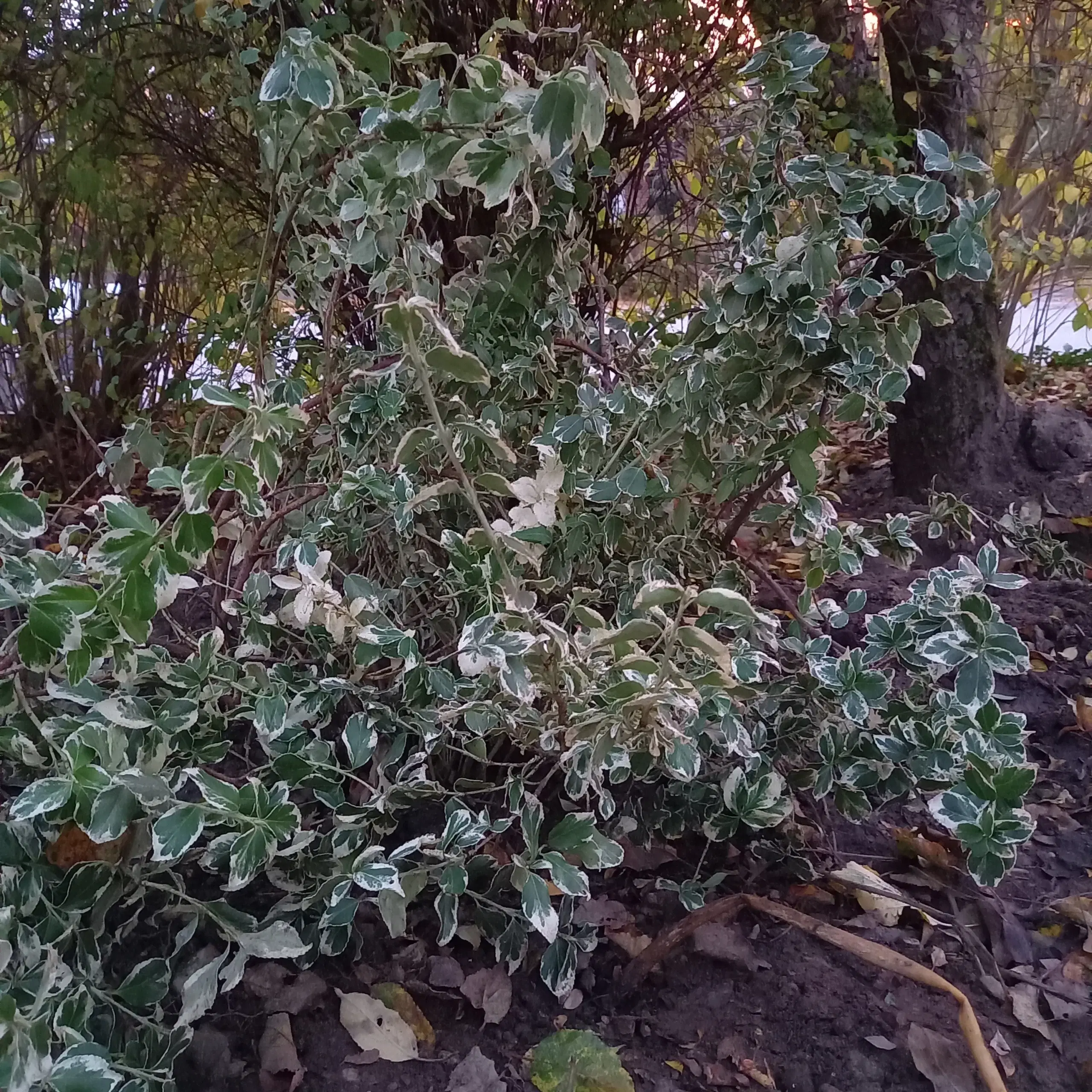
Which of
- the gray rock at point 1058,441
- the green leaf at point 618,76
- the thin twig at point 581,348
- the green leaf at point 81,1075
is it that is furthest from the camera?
the gray rock at point 1058,441

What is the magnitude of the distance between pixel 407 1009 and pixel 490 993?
0.11m

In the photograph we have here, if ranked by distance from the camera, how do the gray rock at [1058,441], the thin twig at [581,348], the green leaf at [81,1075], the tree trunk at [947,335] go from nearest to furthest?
1. the green leaf at [81,1075]
2. the thin twig at [581,348]
3. the tree trunk at [947,335]
4. the gray rock at [1058,441]

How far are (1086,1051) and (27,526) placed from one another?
4.56 feet

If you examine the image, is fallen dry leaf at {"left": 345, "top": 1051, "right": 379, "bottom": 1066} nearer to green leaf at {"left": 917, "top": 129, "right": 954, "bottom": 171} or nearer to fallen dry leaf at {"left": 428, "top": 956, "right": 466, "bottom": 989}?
fallen dry leaf at {"left": 428, "top": 956, "right": 466, "bottom": 989}

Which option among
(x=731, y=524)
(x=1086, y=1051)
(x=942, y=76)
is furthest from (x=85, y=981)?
(x=942, y=76)

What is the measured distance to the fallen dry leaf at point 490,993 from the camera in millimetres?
1122

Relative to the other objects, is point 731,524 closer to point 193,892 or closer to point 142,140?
point 193,892

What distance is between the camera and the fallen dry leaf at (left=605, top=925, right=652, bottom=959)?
1214 millimetres

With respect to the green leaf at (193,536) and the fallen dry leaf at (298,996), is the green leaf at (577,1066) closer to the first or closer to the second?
the fallen dry leaf at (298,996)

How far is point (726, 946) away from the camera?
1.21 m

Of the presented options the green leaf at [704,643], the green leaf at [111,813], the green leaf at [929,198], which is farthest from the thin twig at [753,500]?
the green leaf at [111,813]

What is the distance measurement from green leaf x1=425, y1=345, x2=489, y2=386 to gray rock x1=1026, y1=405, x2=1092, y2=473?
2302mm

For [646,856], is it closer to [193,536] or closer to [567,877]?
[567,877]

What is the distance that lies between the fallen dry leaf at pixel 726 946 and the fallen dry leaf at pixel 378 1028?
0.42 meters
